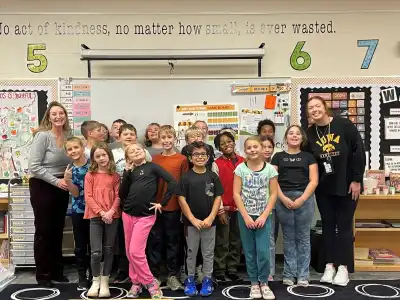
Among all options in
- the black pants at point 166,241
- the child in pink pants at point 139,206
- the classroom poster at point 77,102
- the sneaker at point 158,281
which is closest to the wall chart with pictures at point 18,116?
the classroom poster at point 77,102

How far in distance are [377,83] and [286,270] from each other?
1.96 m

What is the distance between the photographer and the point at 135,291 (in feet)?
9.09

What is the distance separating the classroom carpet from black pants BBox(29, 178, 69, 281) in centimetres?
15

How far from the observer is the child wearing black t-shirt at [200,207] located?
2.76 meters

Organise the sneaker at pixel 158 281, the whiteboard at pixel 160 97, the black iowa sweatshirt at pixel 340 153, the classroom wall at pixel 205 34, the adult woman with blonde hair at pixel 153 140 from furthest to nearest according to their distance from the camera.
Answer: the classroom wall at pixel 205 34
the whiteboard at pixel 160 97
the adult woman with blonde hair at pixel 153 140
the black iowa sweatshirt at pixel 340 153
the sneaker at pixel 158 281

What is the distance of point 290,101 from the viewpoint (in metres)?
3.72

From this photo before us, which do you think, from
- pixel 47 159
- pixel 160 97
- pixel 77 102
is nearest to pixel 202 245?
pixel 47 159

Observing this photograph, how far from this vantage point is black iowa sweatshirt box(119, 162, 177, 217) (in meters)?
2.70

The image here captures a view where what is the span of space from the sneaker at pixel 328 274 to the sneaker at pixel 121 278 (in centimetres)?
148

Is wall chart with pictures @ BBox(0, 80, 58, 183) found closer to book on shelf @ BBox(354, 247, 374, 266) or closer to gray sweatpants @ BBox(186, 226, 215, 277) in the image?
gray sweatpants @ BBox(186, 226, 215, 277)

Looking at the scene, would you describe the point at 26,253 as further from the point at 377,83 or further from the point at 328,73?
the point at 377,83

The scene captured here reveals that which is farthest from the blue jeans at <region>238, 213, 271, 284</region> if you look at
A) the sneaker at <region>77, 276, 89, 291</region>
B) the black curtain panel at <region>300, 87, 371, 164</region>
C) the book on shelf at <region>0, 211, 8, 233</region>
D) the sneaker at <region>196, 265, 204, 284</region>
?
the book on shelf at <region>0, 211, 8, 233</region>

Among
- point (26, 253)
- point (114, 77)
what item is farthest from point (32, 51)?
point (26, 253)

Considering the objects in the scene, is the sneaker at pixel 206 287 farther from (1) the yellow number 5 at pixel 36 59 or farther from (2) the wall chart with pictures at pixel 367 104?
(1) the yellow number 5 at pixel 36 59
